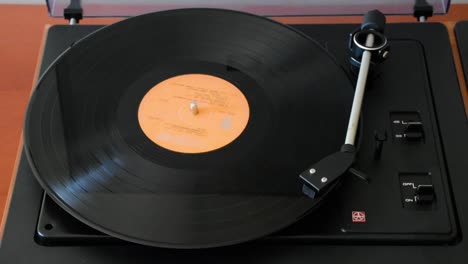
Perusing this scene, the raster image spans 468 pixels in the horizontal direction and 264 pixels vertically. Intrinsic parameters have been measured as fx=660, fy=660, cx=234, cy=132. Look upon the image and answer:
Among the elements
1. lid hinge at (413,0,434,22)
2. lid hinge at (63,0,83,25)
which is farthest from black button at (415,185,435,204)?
lid hinge at (63,0,83,25)

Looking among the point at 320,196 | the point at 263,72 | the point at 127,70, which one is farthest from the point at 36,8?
the point at 320,196

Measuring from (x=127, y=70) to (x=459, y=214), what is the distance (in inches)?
20.3

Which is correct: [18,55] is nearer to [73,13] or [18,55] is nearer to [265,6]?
[73,13]

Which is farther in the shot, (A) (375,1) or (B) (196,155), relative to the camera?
(A) (375,1)

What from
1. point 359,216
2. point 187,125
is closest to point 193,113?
point 187,125

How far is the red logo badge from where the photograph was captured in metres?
0.85

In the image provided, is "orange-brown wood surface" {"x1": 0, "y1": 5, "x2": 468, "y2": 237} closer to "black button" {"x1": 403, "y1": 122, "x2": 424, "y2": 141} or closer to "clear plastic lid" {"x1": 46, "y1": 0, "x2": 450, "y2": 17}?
"clear plastic lid" {"x1": 46, "y1": 0, "x2": 450, "y2": 17}

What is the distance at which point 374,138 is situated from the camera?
94 centimetres

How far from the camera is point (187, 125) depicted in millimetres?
963

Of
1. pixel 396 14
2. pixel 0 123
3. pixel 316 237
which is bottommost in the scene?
pixel 316 237

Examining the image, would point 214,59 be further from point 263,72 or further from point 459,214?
point 459,214

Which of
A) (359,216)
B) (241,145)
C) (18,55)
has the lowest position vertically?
(359,216)

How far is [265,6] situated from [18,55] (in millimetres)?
490

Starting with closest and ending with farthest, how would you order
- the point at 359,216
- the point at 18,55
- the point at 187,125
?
the point at 359,216 → the point at 187,125 → the point at 18,55
